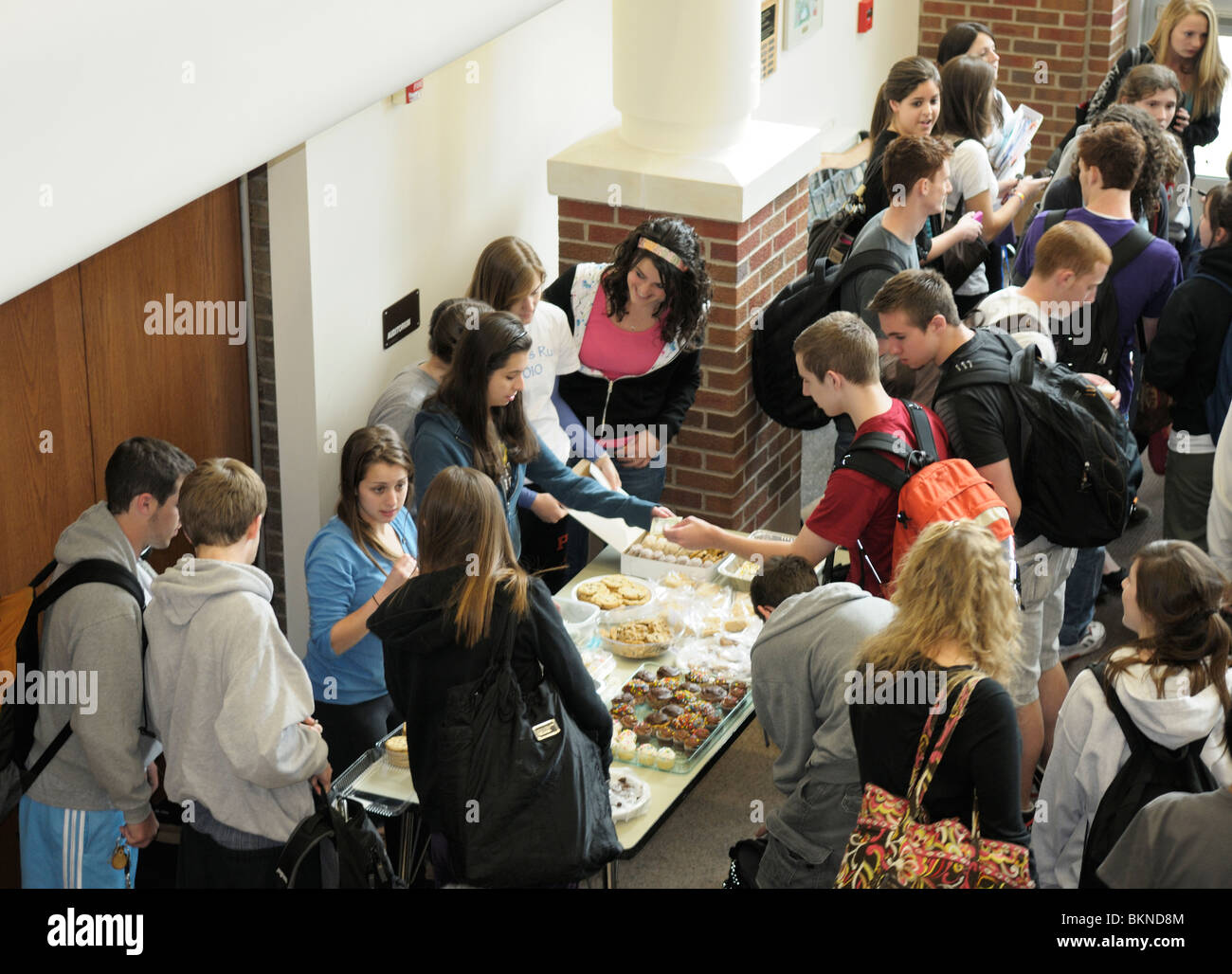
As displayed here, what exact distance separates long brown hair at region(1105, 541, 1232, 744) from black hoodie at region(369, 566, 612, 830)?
139 cm

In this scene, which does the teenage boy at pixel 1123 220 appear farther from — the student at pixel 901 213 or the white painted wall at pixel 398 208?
the white painted wall at pixel 398 208

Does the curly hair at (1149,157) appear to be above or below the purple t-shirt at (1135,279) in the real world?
above

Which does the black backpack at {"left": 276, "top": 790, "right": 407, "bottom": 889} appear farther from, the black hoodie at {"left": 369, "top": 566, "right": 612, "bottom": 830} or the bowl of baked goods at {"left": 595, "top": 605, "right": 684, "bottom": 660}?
the bowl of baked goods at {"left": 595, "top": 605, "right": 684, "bottom": 660}

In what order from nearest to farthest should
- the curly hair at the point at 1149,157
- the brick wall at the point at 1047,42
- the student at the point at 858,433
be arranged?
the student at the point at 858,433 < the curly hair at the point at 1149,157 < the brick wall at the point at 1047,42

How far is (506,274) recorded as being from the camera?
542 cm

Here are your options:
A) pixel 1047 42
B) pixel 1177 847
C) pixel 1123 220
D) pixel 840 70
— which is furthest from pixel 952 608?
pixel 1047 42

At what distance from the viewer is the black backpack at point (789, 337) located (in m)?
6.08

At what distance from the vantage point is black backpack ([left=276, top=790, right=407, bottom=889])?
365cm

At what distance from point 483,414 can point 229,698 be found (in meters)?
1.52

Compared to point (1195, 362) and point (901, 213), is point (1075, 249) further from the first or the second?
point (1195, 362)

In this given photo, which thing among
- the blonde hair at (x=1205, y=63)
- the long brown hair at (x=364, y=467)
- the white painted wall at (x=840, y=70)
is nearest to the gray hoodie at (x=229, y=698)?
the long brown hair at (x=364, y=467)

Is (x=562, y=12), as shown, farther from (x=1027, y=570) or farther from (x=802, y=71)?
(x=1027, y=570)

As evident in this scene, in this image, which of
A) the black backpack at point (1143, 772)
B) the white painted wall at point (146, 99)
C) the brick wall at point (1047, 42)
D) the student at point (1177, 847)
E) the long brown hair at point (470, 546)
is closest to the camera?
the white painted wall at point (146, 99)

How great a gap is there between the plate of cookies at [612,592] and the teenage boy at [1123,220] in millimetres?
2418
